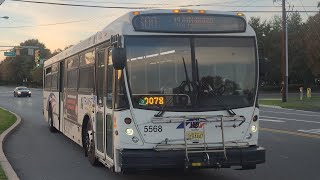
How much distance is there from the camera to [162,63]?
7.70 metres

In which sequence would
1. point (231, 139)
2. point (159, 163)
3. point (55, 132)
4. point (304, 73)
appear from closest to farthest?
point (159, 163), point (231, 139), point (55, 132), point (304, 73)

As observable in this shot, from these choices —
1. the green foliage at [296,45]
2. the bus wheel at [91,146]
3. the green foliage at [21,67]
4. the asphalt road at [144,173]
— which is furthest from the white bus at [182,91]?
the green foliage at [21,67]

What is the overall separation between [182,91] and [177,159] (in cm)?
107

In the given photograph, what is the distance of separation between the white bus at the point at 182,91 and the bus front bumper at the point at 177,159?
0.05 ft

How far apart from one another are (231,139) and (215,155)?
0.44 m

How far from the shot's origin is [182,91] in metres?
7.68

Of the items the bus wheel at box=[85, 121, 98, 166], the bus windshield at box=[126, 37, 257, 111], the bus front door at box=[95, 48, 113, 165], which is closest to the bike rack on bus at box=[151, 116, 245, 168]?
the bus windshield at box=[126, 37, 257, 111]

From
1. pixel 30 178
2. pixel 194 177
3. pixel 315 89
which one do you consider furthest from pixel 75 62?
pixel 315 89

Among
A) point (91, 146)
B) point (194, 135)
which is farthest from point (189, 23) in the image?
point (91, 146)

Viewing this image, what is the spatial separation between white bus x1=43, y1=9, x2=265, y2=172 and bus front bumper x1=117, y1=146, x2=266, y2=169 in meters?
0.02

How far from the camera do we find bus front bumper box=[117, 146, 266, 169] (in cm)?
735

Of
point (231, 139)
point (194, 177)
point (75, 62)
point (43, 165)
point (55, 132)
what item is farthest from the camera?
point (55, 132)

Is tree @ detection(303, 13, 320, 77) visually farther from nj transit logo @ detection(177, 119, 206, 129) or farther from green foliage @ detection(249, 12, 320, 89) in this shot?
nj transit logo @ detection(177, 119, 206, 129)

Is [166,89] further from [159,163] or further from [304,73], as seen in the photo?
[304,73]
